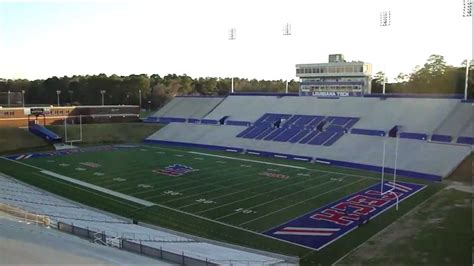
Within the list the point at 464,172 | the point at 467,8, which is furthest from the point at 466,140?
the point at 467,8

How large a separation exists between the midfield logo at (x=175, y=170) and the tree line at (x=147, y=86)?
43.5 meters

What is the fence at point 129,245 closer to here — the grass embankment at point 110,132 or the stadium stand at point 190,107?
the grass embankment at point 110,132

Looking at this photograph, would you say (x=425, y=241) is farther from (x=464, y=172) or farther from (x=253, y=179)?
(x=464, y=172)

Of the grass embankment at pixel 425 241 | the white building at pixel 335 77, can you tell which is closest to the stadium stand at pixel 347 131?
the white building at pixel 335 77

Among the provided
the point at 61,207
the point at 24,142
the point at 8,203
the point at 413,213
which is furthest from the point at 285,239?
the point at 24,142

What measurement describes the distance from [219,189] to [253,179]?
3.43m

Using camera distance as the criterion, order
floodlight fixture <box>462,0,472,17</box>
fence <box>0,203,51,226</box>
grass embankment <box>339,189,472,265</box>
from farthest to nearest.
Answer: floodlight fixture <box>462,0,472,17</box> < fence <box>0,203,51,226</box> < grass embankment <box>339,189,472,265</box>

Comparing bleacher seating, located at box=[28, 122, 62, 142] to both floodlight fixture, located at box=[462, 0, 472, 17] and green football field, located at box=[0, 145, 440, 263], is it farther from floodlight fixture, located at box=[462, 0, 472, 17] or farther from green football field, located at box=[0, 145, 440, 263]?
floodlight fixture, located at box=[462, 0, 472, 17]

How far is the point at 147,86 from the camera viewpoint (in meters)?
83.3

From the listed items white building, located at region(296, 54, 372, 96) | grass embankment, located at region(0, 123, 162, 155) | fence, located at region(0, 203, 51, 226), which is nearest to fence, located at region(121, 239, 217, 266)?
fence, located at region(0, 203, 51, 226)

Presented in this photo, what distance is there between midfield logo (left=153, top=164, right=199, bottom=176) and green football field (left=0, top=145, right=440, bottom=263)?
7 cm

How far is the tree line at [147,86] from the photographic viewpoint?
65.1 m

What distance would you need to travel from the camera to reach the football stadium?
14539mm

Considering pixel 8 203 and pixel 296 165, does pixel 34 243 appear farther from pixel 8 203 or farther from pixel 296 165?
pixel 296 165
